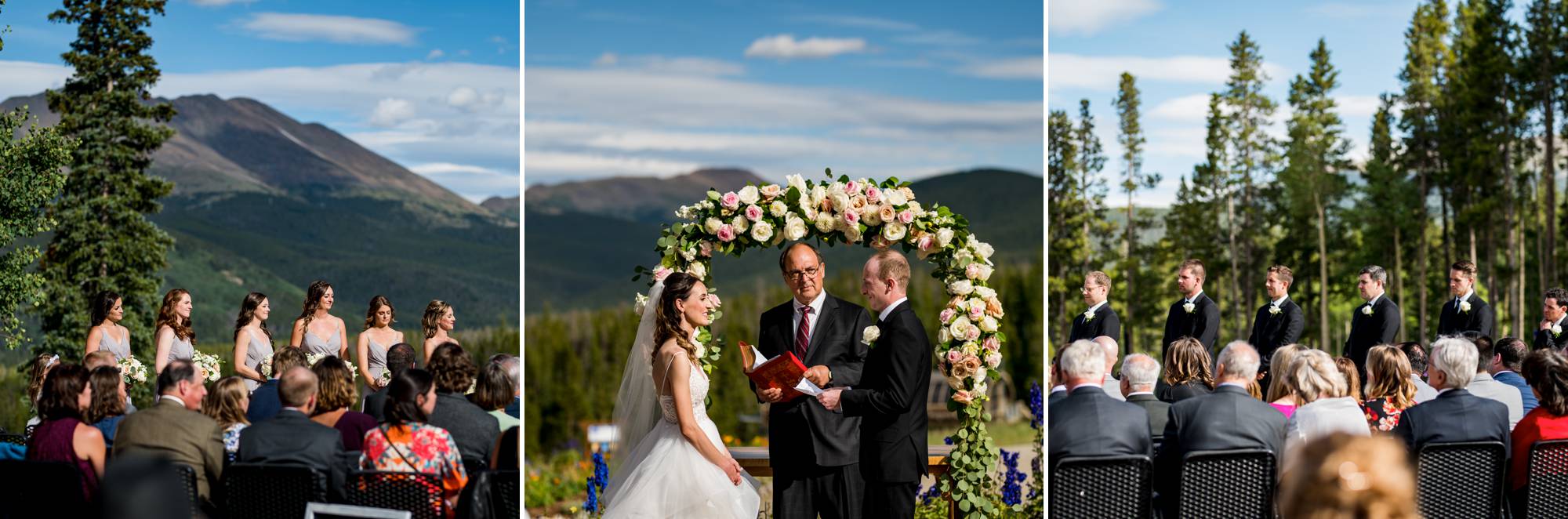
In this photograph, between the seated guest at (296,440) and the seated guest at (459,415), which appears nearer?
the seated guest at (296,440)

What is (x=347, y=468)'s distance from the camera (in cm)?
470

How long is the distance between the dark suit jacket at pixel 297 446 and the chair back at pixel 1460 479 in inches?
151

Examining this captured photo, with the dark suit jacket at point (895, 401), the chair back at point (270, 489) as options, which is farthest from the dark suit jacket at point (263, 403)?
the dark suit jacket at point (895, 401)

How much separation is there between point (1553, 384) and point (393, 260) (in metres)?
51.2

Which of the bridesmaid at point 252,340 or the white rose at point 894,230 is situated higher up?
the white rose at point 894,230

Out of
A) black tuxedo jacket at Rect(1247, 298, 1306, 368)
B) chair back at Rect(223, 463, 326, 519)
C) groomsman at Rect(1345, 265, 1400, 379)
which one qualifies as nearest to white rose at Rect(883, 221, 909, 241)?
chair back at Rect(223, 463, 326, 519)

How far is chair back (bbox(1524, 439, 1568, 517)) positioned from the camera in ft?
16.1

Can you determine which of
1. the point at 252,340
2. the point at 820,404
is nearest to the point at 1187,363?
the point at 820,404

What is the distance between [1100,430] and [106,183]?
22.9m

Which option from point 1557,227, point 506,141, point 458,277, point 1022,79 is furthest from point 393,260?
point 1557,227

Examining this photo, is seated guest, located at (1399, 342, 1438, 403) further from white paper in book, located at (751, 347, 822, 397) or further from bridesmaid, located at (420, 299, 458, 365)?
bridesmaid, located at (420, 299, 458, 365)

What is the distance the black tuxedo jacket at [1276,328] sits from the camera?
877 centimetres

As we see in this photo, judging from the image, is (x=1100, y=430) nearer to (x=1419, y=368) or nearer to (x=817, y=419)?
(x=817, y=419)

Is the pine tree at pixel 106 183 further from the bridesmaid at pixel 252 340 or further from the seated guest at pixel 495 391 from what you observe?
the seated guest at pixel 495 391
